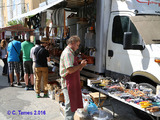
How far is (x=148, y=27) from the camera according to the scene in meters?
3.73

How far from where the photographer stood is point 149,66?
3709 millimetres

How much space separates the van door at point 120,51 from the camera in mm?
4008

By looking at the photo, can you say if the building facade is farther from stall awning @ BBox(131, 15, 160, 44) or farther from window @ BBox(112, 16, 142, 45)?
stall awning @ BBox(131, 15, 160, 44)

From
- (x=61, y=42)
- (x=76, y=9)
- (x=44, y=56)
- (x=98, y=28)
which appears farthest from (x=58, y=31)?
(x=98, y=28)

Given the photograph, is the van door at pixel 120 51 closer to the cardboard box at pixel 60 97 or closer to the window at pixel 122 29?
the window at pixel 122 29

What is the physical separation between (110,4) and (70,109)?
2.99 meters

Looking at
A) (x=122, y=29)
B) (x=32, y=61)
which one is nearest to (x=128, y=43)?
(x=122, y=29)

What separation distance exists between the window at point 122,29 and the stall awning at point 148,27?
28 centimetres

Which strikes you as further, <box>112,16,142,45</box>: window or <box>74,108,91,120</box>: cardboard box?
<box>112,16,142,45</box>: window

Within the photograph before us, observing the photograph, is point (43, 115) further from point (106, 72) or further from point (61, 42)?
point (61, 42)

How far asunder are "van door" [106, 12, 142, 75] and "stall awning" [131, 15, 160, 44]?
0.94ft

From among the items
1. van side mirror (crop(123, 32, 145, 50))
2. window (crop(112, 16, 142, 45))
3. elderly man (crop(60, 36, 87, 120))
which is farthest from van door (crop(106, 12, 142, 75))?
elderly man (crop(60, 36, 87, 120))

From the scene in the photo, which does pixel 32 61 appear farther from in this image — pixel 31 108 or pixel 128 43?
pixel 128 43

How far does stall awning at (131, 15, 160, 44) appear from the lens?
3.60 meters
